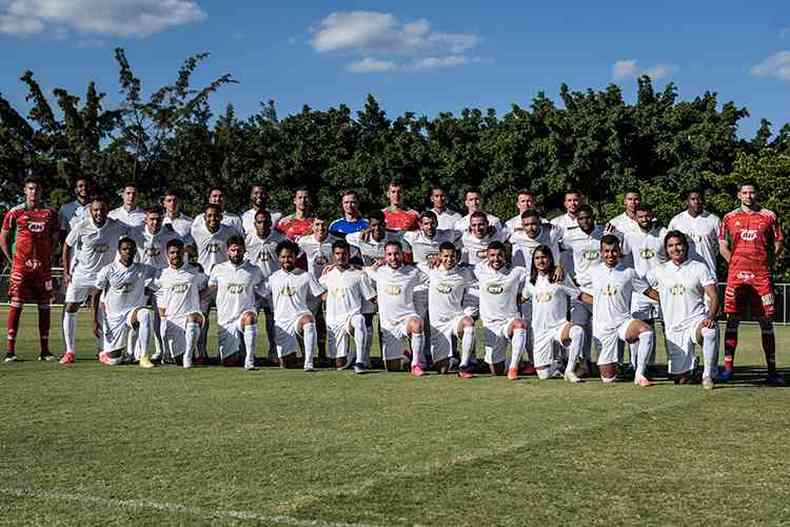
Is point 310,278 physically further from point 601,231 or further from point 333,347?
point 601,231

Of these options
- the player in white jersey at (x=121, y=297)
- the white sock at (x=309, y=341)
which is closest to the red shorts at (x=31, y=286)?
the player in white jersey at (x=121, y=297)

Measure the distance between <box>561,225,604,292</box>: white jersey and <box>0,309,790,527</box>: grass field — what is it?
201 cm

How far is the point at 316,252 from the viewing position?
12.1m

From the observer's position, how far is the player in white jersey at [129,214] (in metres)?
12.6

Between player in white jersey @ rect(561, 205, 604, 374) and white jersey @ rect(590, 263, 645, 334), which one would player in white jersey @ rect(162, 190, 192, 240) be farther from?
white jersey @ rect(590, 263, 645, 334)

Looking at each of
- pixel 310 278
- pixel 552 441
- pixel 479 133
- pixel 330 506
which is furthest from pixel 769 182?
pixel 330 506

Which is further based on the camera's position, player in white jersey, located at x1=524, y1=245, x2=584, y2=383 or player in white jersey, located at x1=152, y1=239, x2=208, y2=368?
player in white jersey, located at x1=152, y1=239, x2=208, y2=368

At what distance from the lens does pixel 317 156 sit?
1547 inches

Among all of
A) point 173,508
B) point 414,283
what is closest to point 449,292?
point 414,283

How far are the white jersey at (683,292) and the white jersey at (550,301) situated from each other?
900 mm

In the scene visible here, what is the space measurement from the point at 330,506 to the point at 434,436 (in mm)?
1914

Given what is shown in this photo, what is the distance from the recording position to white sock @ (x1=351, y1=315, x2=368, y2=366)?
10.9m

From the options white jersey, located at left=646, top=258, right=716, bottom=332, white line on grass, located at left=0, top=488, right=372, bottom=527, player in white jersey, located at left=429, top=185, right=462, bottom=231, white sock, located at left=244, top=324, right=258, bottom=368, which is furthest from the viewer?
player in white jersey, located at left=429, top=185, right=462, bottom=231

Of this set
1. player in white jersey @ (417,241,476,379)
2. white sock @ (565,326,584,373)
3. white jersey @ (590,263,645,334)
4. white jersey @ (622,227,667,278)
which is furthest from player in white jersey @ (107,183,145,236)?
white jersey @ (622,227,667,278)
